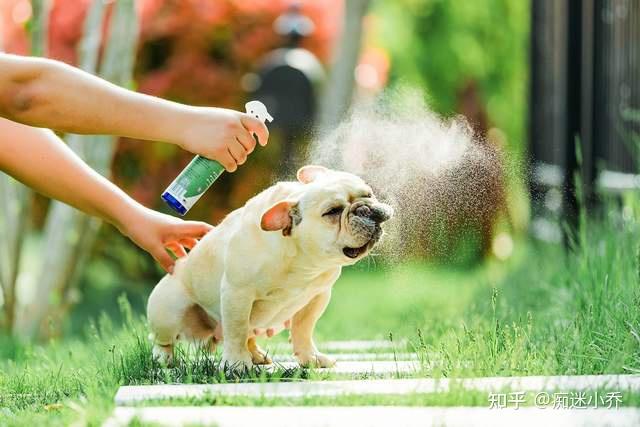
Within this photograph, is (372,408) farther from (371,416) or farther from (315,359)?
(315,359)

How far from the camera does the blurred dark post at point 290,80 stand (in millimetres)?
8844

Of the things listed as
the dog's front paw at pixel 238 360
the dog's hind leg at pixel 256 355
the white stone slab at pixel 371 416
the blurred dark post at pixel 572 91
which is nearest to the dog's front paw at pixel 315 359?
the dog's hind leg at pixel 256 355

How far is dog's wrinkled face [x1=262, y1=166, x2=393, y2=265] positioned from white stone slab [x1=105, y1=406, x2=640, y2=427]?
62 cm

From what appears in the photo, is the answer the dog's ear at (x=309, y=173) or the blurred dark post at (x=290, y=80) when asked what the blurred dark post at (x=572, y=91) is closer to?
the blurred dark post at (x=290, y=80)

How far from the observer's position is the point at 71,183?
3.42 m

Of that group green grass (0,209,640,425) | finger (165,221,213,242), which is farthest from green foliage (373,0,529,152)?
finger (165,221,213,242)

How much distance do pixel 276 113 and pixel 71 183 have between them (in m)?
6.04

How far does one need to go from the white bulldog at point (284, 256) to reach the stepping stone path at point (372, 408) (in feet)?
0.83

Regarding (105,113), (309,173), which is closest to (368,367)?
(309,173)

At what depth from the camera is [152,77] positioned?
8.06 m

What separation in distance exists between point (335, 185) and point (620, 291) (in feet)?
3.59

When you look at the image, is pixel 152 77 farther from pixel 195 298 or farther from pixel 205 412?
pixel 205 412

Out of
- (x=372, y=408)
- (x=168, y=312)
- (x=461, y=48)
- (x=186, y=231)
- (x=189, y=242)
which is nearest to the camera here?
(x=372, y=408)

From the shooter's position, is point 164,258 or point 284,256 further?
point 164,258
